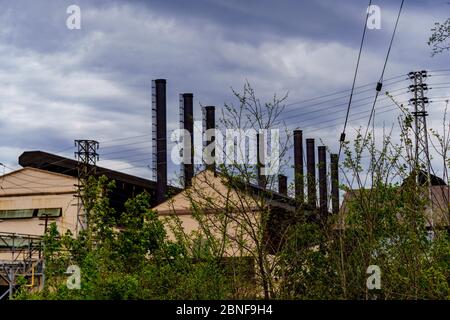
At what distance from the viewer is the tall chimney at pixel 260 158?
33.4ft

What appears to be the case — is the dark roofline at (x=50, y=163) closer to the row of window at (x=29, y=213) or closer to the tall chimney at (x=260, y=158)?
the row of window at (x=29, y=213)

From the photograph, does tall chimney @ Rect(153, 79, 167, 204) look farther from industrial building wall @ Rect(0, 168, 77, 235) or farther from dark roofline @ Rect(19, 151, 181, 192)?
industrial building wall @ Rect(0, 168, 77, 235)

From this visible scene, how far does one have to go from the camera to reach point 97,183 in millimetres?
14945

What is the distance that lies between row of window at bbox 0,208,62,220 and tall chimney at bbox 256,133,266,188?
33.6m

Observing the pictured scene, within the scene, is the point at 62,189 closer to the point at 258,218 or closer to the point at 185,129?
the point at 185,129

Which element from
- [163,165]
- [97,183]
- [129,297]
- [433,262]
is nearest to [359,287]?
[433,262]

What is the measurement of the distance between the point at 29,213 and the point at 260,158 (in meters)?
35.9

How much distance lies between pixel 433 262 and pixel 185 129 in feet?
134

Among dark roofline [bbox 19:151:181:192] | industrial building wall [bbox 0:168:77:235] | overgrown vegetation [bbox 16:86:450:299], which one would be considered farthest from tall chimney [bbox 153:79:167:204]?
overgrown vegetation [bbox 16:86:450:299]

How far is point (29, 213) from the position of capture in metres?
43.8

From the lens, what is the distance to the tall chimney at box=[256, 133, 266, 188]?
1019cm

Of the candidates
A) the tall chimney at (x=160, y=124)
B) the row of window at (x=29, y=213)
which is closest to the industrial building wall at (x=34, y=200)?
the row of window at (x=29, y=213)

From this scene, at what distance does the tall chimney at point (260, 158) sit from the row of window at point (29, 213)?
33.6m

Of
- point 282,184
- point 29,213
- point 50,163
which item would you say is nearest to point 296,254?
point 282,184
